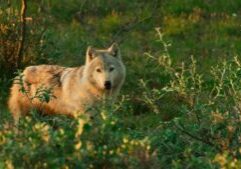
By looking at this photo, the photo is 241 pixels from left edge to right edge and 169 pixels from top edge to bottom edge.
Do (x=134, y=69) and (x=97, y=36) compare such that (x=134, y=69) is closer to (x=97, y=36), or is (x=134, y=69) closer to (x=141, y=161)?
(x=97, y=36)

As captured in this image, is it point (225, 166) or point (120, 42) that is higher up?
point (225, 166)

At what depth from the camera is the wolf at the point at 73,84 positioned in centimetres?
1052

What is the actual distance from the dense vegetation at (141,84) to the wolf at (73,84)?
38 centimetres

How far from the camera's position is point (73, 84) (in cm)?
1068

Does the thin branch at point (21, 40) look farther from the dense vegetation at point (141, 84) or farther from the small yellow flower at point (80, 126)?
the small yellow flower at point (80, 126)

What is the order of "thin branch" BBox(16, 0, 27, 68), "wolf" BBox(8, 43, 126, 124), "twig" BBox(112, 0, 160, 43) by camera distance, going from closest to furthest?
"wolf" BBox(8, 43, 126, 124)
"thin branch" BBox(16, 0, 27, 68)
"twig" BBox(112, 0, 160, 43)

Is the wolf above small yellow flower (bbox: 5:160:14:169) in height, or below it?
below

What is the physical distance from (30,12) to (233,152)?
931 cm

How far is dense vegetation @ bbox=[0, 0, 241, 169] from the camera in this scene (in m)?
5.62

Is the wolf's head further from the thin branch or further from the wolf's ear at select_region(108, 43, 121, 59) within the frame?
the thin branch

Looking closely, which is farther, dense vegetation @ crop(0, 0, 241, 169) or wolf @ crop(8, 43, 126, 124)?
wolf @ crop(8, 43, 126, 124)

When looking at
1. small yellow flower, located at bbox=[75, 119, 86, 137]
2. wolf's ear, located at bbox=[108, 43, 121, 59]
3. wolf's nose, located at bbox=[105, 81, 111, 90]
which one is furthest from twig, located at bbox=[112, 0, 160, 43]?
small yellow flower, located at bbox=[75, 119, 86, 137]

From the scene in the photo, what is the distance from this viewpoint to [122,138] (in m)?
5.84

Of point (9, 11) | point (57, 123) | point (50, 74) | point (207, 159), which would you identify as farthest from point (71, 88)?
point (207, 159)
